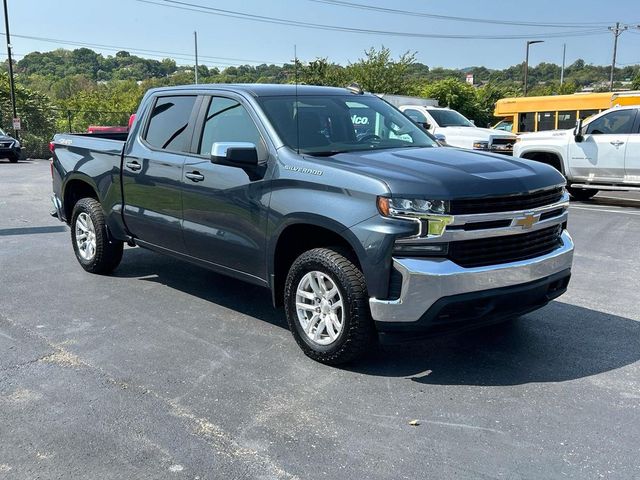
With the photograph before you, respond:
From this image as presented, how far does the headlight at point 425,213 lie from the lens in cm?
383

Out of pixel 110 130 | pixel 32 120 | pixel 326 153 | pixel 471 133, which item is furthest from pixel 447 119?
pixel 32 120

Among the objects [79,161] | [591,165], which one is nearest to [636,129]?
[591,165]

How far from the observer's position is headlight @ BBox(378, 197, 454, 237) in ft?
12.6

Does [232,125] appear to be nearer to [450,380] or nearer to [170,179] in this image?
[170,179]

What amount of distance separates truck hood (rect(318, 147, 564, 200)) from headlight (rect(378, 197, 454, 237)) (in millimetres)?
43

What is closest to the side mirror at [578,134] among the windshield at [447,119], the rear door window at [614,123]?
the rear door window at [614,123]

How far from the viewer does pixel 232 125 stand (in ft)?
16.9

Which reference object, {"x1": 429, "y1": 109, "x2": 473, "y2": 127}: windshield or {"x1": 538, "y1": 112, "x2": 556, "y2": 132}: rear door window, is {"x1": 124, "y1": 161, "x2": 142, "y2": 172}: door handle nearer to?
{"x1": 429, "y1": 109, "x2": 473, "y2": 127}: windshield

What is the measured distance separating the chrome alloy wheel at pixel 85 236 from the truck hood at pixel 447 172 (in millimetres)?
3418

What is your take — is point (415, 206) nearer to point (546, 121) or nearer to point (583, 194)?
point (583, 194)

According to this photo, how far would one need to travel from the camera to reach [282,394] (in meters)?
3.95

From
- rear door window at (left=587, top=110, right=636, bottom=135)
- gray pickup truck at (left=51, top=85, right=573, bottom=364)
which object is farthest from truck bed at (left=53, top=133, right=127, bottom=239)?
rear door window at (left=587, top=110, right=636, bottom=135)

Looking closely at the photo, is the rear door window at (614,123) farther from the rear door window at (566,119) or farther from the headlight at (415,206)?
the headlight at (415,206)

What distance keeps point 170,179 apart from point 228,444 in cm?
282
